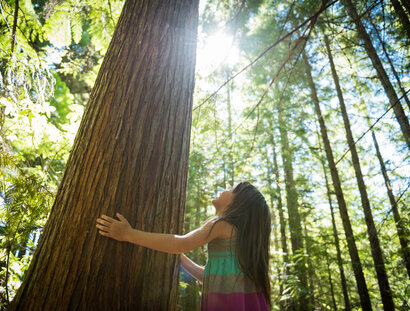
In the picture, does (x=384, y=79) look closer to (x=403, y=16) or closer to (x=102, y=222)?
(x=403, y=16)

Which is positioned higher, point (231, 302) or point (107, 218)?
point (107, 218)

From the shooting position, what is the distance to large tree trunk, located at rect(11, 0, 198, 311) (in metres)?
1.09

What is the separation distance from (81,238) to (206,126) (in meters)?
2.33

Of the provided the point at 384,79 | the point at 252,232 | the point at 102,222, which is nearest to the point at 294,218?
the point at 384,79

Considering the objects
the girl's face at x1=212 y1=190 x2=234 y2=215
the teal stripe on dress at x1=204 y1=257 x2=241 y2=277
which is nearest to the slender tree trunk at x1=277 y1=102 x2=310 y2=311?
the girl's face at x1=212 y1=190 x2=234 y2=215

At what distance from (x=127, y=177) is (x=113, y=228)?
0.26 m

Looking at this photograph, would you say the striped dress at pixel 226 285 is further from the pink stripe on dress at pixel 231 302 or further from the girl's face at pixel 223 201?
the girl's face at pixel 223 201

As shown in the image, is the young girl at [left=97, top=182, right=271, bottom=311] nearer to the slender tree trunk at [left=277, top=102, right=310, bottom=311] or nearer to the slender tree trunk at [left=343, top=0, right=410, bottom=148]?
the slender tree trunk at [left=343, top=0, right=410, bottom=148]

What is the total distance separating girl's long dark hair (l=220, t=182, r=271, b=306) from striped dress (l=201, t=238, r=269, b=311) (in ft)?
0.17

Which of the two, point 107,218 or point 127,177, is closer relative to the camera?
point 107,218

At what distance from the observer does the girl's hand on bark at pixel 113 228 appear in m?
1.13

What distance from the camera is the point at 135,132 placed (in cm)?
136

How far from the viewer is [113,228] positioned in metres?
1.13

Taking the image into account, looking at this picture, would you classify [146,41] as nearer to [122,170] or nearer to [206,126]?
[122,170]
